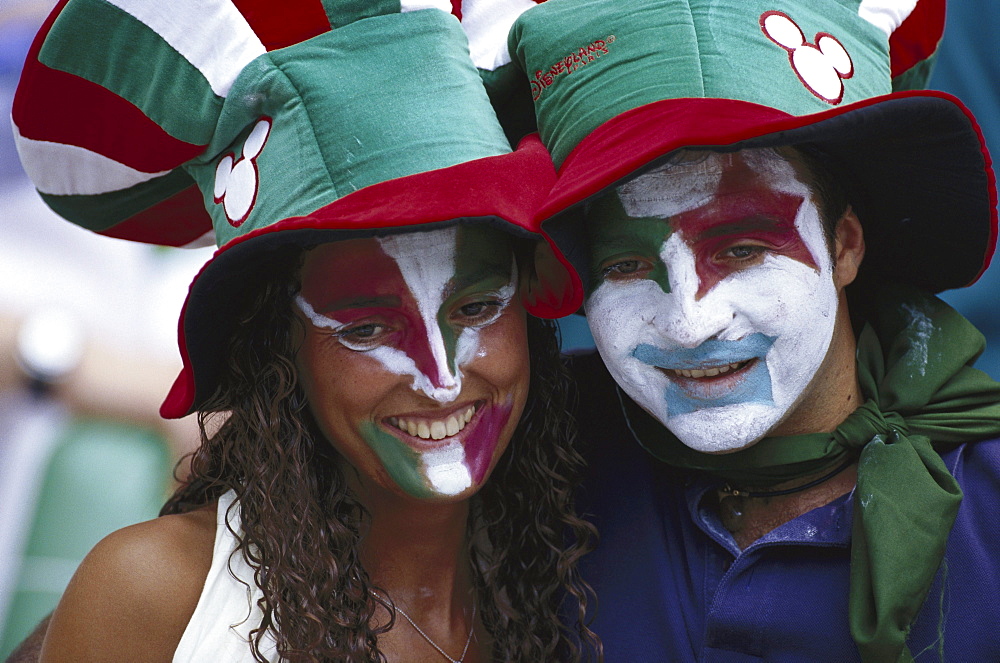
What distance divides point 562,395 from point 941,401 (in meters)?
0.76

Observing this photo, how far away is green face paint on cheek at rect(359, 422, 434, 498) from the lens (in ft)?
6.44

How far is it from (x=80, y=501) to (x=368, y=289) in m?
2.81

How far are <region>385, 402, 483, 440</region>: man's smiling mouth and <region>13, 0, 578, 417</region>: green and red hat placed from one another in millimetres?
274

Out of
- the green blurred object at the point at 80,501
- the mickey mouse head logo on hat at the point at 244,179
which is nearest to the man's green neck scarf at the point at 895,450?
the mickey mouse head logo on hat at the point at 244,179

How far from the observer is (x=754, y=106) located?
177cm

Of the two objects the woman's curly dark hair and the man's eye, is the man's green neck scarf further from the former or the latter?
the man's eye

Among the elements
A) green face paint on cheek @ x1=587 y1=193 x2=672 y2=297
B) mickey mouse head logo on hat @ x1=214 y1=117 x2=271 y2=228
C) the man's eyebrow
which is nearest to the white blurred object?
mickey mouse head logo on hat @ x1=214 y1=117 x2=271 y2=228

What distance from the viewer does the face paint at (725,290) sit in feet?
6.11

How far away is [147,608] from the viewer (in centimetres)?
190

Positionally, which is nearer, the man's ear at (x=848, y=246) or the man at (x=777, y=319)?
the man at (x=777, y=319)

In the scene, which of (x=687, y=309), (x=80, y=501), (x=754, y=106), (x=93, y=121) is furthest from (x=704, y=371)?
(x=80, y=501)

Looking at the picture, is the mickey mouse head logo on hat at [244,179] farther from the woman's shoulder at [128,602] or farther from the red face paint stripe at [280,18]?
the woman's shoulder at [128,602]

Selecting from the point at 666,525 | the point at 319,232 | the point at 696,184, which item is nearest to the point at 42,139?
the point at 319,232

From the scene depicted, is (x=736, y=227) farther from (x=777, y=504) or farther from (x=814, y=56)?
(x=777, y=504)
